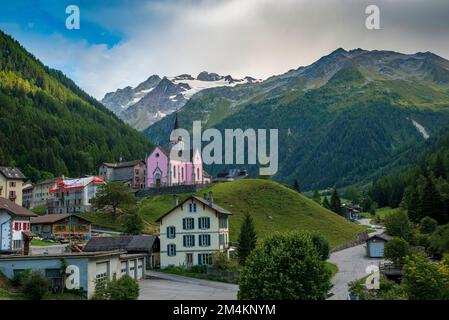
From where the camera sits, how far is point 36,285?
4494 centimetres

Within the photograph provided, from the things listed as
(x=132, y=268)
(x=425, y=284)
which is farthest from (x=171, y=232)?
(x=425, y=284)

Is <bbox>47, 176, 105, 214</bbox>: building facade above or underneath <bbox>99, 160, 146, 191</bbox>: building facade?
underneath

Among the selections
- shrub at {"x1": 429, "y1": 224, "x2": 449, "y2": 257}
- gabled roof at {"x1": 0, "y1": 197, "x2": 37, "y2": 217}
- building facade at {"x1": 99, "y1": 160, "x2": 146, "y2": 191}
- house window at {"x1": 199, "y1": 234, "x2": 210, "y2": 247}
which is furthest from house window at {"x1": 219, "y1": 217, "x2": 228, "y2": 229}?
building facade at {"x1": 99, "y1": 160, "x2": 146, "y2": 191}

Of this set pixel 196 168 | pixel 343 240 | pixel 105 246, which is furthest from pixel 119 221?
pixel 196 168

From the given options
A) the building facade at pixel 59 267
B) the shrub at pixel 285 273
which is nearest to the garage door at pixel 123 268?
the building facade at pixel 59 267

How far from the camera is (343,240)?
9738 centimetres

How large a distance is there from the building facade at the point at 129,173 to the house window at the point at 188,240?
67988 millimetres

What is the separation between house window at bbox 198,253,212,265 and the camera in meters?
72.0

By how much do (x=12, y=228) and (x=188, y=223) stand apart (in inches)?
853

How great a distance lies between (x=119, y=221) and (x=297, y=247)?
194ft

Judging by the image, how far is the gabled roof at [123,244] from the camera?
2842 inches

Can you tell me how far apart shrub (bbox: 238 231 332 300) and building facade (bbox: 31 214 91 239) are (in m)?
54.2

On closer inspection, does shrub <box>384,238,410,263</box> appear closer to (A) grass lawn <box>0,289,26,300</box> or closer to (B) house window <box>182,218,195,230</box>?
(B) house window <box>182,218,195,230</box>

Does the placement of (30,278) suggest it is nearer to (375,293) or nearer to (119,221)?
(375,293)
